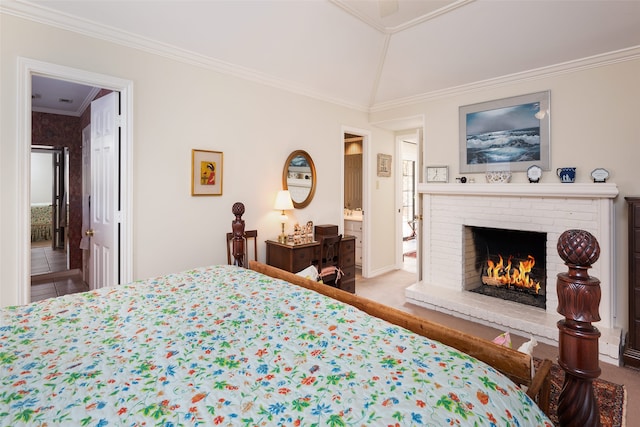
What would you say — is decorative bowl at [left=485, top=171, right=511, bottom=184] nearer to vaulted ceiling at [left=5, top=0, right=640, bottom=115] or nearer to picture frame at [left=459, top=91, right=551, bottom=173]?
picture frame at [left=459, top=91, right=551, bottom=173]

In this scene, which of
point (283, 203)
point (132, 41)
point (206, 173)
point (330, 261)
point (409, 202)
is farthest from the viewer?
point (409, 202)

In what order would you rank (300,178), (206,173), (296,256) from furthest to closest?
(300,178)
(296,256)
(206,173)

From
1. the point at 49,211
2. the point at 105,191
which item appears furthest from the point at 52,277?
the point at 49,211

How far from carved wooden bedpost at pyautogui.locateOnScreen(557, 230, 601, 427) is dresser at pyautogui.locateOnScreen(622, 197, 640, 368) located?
2365 millimetres

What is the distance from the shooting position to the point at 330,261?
162 inches

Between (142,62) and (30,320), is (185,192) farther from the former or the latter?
(30,320)

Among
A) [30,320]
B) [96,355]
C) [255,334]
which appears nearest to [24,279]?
[30,320]

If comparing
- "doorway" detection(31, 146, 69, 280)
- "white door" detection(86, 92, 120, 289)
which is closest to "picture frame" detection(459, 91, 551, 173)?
"white door" detection(86, 92, 120, 289)

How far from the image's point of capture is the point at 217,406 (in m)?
0.87

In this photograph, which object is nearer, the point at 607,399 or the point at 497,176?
the point at 607,399

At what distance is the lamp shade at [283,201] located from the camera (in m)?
3.77

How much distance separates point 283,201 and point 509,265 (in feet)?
9.25

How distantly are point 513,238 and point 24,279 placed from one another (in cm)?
470

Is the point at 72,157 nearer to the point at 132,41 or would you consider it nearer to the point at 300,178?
the point at 132,41
